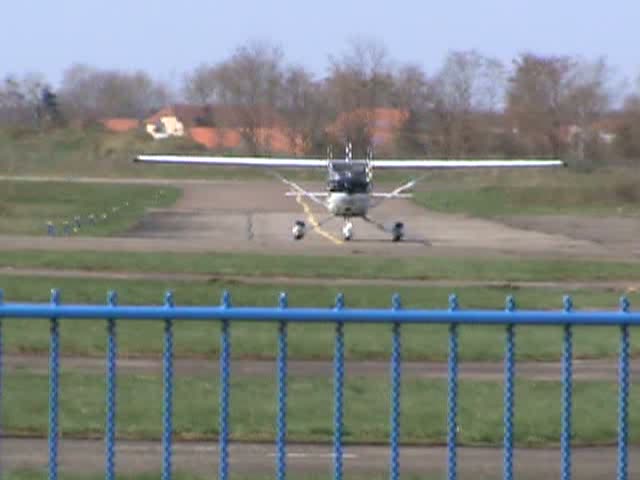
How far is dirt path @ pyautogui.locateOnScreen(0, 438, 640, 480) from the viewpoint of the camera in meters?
11.5

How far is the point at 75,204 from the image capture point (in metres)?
66.6

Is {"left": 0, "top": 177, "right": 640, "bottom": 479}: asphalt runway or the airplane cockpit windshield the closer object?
{"left": 0, "top": 177, "right": 640, "bottom": 479}: asphalt runway

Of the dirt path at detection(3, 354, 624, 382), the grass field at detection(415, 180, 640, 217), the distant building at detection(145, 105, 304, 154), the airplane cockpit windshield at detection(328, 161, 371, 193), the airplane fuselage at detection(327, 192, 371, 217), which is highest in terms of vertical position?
the distant building at detection(145, 105, 304, 154)

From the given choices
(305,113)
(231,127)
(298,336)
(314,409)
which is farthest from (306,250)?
(314,409)

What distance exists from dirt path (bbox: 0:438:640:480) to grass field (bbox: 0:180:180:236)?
32.5 m

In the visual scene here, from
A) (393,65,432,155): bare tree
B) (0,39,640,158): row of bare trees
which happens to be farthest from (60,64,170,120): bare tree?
(393,65,432,155): bare tree

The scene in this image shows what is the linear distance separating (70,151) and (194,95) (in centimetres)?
2899

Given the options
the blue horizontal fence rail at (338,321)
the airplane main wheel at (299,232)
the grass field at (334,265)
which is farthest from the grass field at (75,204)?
the blue horizontal fence rail at (338,321)

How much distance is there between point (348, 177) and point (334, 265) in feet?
43.9

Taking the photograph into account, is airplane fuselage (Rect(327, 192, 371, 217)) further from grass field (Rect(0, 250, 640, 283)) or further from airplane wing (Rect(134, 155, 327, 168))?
grass field (Rect(0, 250, 640, 283))

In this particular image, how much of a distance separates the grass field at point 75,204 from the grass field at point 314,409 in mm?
29659

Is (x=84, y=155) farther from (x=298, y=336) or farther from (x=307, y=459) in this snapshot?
(x=307, y=459)

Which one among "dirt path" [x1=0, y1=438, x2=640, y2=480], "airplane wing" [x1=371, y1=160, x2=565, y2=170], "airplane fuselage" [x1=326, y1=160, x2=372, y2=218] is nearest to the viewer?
"dirt path" [x1=0, y1=438, x2=640, y2=480]

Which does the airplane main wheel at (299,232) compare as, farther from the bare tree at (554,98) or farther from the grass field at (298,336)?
the bare tree at (554,98)
